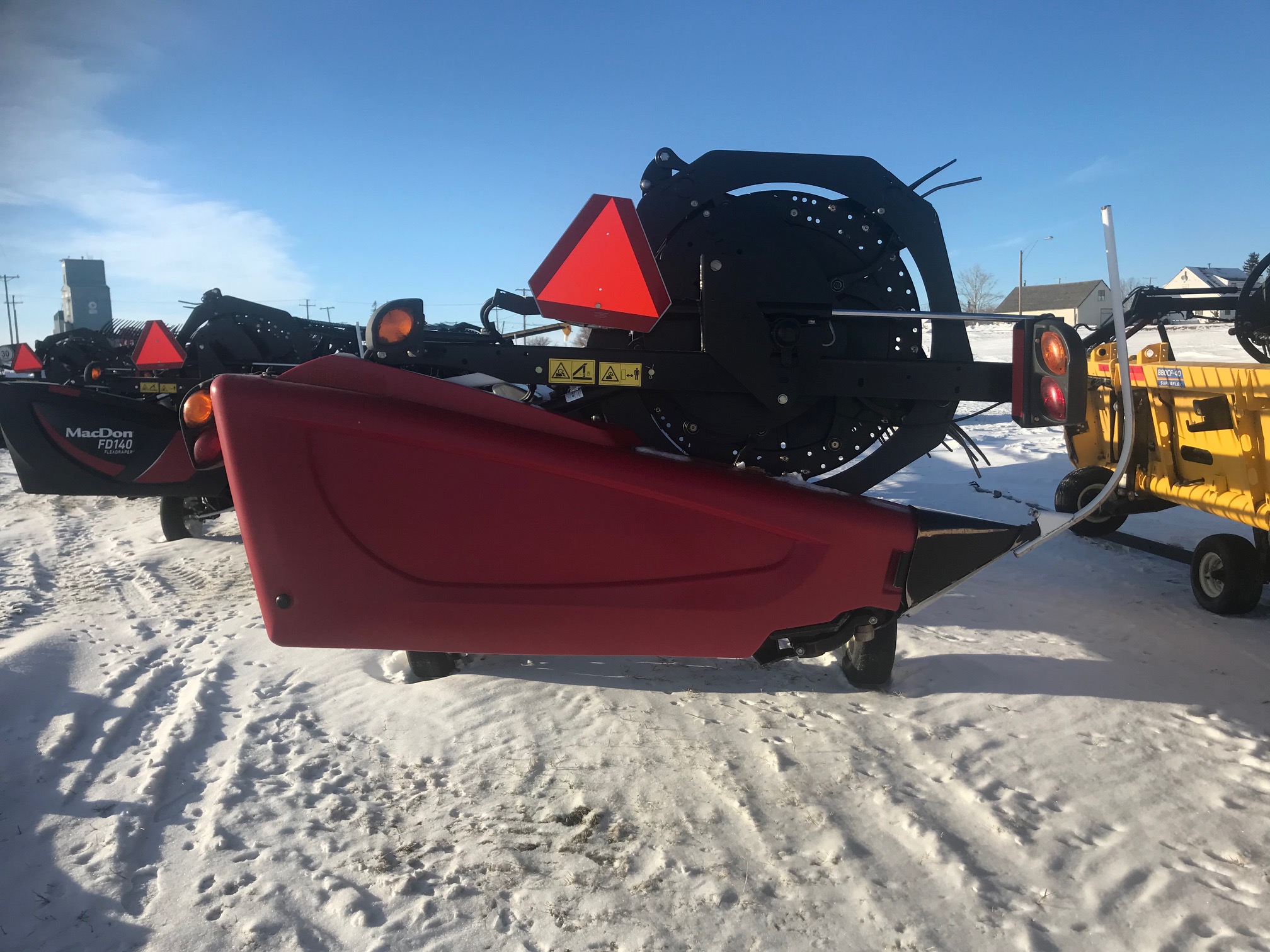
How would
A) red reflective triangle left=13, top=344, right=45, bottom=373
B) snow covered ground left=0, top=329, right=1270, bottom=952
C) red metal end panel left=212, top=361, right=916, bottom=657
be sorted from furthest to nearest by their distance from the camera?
1. red reflective triangle left=13, top=344, right=45, bottom=373
2. red metal end panel left=212, top=361, right=916, bottom=657
3. snow covered ground left=0, top=329, right=1270, bottom=952

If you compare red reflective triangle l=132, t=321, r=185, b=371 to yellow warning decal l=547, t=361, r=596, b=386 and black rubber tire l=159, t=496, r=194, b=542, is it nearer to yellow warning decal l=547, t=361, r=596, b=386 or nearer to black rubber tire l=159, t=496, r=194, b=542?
black rubber tire l=159, t=496, r=194, b=542

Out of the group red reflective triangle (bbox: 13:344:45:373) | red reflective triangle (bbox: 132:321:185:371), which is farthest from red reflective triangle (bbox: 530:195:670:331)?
red reflective triangle (bbox: 13:344:45:373)

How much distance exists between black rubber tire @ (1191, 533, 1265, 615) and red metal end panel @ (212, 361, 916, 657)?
346cm

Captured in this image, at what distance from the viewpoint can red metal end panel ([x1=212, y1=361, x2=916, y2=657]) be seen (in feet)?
7.75

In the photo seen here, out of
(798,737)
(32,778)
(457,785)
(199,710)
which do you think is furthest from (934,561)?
(32,778)

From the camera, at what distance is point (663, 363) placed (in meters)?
2.82

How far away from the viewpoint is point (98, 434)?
5.88 metres

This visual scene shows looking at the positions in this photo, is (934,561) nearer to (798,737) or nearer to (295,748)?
(798,737)

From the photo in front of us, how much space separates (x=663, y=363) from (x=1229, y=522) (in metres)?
6.65

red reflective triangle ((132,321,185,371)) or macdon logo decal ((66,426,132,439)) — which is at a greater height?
red reflective triangle ((132,321,185,371))

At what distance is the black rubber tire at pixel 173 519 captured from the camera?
681 cm

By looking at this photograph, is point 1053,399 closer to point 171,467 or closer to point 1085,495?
point 1085,495

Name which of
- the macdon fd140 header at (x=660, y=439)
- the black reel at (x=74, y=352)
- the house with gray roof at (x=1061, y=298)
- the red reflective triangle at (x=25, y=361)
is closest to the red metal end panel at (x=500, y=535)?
the macdon fd140 header at (x=660, y=439)

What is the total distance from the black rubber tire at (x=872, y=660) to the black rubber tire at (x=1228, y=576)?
9.16 ft
